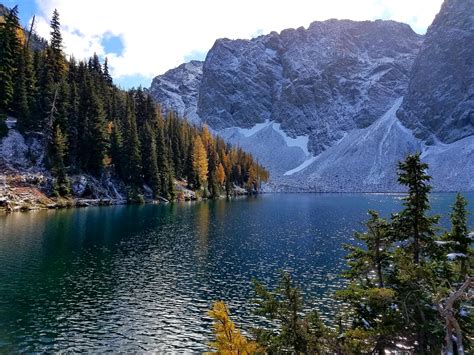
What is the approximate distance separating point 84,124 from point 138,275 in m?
74.2

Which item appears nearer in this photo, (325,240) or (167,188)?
(325,240)

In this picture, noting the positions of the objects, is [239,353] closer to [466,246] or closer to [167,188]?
[466,246]

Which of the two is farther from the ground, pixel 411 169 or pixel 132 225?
pixel 411 169

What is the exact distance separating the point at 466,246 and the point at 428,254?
10.9 feet

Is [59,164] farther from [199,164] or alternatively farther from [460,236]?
[460,236]

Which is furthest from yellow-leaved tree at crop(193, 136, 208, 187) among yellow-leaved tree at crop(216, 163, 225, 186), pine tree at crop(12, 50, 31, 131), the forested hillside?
pine tree at crop(12, 50, 31, 131)

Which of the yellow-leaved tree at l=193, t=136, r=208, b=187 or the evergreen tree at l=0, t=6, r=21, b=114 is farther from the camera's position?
the yellow-leaved tree at l=193, t=136, r=208, b=187

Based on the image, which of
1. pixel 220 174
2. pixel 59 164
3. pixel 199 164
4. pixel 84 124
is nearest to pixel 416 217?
pixel 59 164

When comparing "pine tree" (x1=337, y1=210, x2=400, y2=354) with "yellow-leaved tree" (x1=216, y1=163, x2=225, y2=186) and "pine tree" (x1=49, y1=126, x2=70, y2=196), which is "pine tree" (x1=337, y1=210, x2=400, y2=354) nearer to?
"pine tree" (x1=49, y1=126, x2=70, y2=196)

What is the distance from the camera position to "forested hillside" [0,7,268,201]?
89.9 m

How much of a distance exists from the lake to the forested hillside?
91.8 ft

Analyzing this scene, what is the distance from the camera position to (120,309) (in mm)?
28375

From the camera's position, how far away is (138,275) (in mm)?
37562

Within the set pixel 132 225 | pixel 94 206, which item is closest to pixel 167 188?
pixel 94 206
